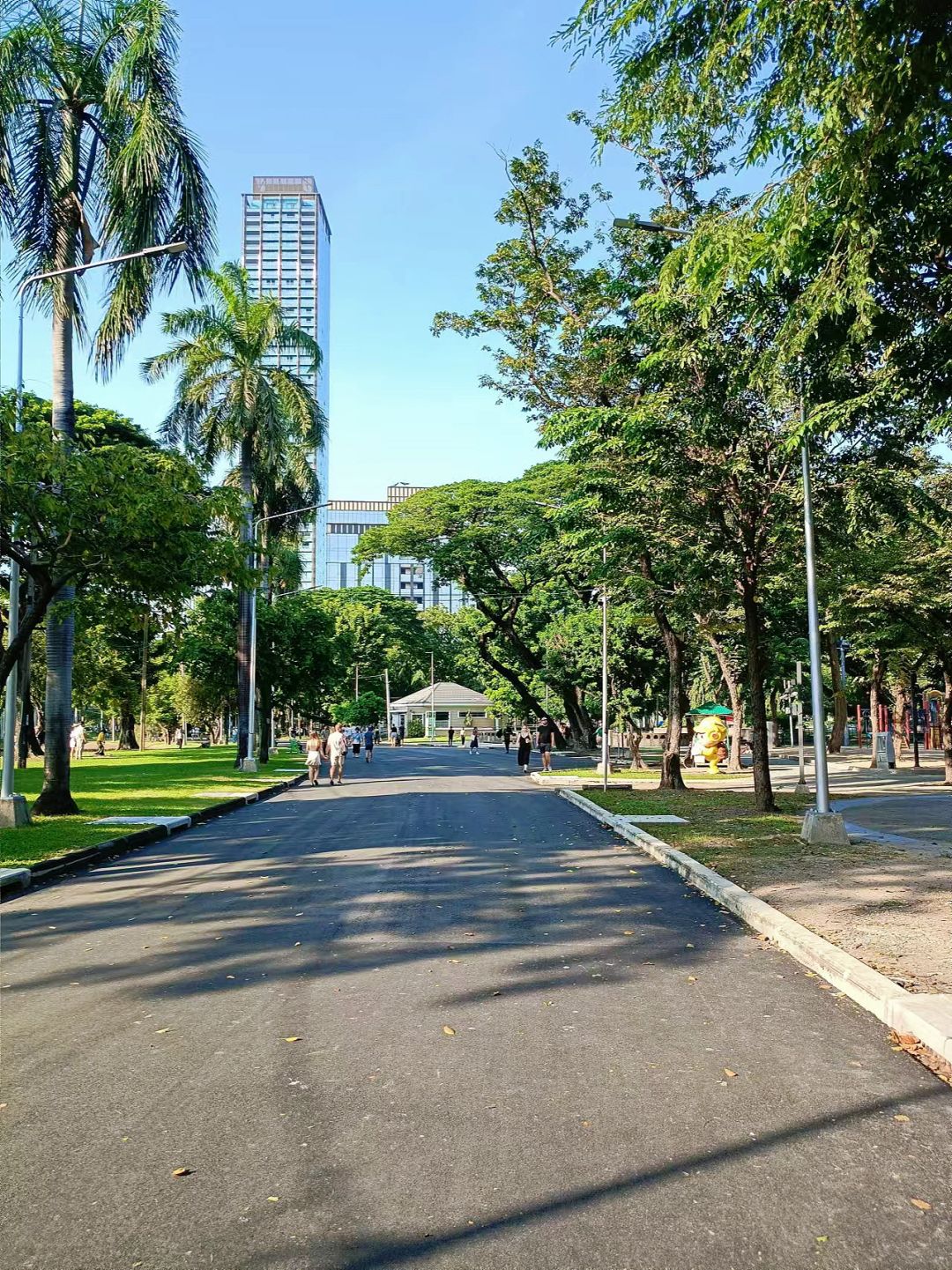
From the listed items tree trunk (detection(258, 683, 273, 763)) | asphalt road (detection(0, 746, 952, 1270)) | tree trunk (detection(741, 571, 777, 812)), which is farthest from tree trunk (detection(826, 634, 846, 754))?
asphalt road (detection(0, 746, 952, 1270))

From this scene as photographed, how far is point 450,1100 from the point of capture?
4664mm

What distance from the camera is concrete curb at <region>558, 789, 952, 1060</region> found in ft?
18.3

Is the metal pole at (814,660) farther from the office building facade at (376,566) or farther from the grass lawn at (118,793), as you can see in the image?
the office building facade at (376,566)

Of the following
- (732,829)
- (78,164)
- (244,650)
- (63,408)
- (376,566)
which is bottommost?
(732,829)

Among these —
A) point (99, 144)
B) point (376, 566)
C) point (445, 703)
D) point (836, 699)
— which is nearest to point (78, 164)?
point (99, 144)

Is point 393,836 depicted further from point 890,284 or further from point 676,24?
point 676,24

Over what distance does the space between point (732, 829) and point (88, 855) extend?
9160mm

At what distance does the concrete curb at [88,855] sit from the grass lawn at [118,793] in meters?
0.19

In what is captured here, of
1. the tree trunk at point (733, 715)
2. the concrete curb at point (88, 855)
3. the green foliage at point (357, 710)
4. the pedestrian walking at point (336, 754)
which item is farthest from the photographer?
the green foliage at point (357, 710)

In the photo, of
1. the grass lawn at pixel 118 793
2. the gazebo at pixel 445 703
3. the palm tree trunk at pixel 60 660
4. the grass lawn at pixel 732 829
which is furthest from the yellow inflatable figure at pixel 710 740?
the gazebo at pixel 445 703

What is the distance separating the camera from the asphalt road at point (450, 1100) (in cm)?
347

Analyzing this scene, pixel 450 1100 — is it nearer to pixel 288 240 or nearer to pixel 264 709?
pixel 264 709

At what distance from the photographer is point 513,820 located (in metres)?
18.8

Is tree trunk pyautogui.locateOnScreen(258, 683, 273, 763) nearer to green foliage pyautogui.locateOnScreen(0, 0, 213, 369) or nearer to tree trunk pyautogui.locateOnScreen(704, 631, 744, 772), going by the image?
tree trunk pyautogui.locateOnScreen(704, 631, 744, 772)
